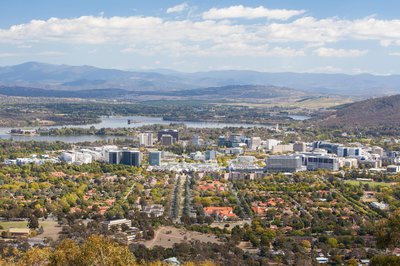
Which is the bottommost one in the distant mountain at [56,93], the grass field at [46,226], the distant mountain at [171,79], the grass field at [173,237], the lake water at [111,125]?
the lake water at [111,125]

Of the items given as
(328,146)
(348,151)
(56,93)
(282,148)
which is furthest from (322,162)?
(56,93)

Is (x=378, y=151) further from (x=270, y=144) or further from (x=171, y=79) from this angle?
(x=171, y=79)

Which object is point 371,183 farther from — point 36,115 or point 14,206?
point 36,115

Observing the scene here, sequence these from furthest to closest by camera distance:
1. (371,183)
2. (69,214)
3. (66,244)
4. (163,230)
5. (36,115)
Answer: (36,115), (371,183), (69,214), (163,230), (66,244)

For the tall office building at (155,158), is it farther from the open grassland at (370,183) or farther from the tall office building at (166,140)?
the tall office building at (166,140)

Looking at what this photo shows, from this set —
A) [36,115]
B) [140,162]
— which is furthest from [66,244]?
[36,115]

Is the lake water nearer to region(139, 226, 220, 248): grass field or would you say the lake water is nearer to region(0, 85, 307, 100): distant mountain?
Answer: region(139, 226, 220, 248): grass field

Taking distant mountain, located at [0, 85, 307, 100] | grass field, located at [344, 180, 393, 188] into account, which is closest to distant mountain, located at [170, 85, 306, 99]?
distant mountain, located at [0, 85, 307, 100]

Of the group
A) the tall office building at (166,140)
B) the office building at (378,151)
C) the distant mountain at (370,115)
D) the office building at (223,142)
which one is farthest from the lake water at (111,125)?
the office building at (378,151)
